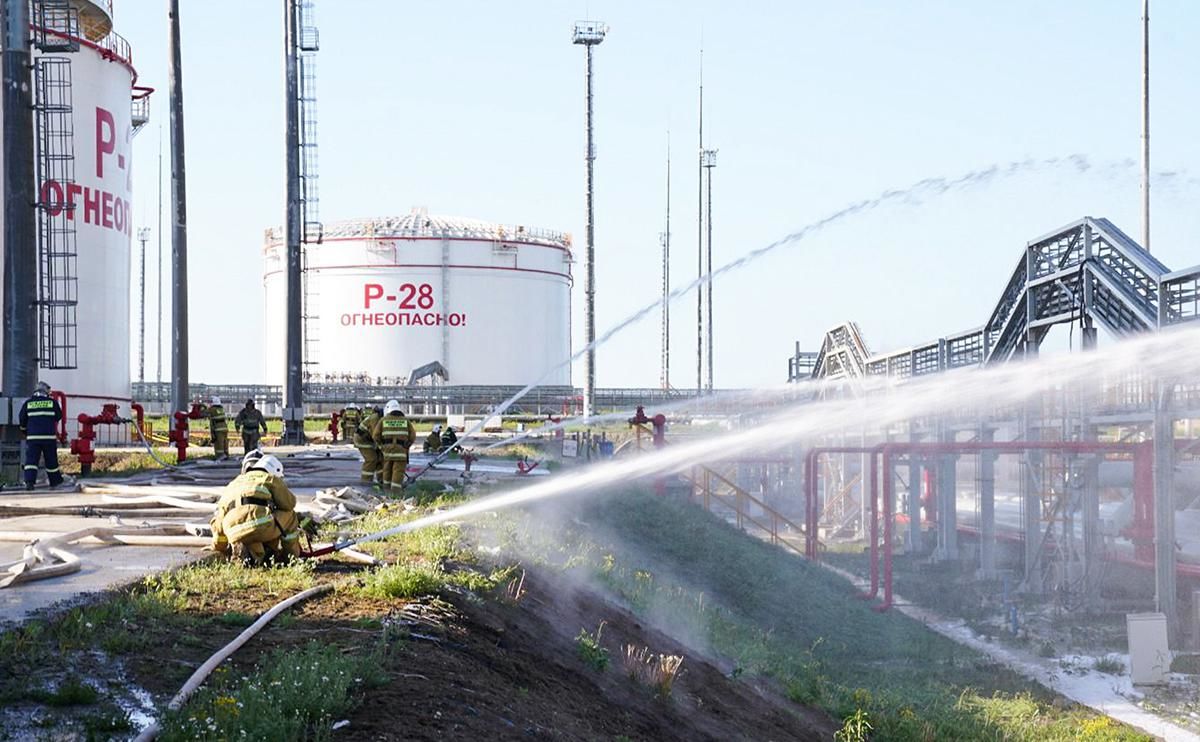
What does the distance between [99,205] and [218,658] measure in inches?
1347

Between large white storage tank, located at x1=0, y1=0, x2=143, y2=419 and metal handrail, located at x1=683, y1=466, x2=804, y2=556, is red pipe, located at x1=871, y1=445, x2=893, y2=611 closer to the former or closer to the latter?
metal handrail, located at x1=683, y1=466, x2=804, y2=556

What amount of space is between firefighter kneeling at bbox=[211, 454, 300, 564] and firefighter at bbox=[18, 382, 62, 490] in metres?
9.27

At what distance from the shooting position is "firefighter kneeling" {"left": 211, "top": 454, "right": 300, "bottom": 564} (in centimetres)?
1138

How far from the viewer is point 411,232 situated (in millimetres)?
68250

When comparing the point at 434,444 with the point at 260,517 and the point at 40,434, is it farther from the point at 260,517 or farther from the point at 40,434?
the point at 260,517

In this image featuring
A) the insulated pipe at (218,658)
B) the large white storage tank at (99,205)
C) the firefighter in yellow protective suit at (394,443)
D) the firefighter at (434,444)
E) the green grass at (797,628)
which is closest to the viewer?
the insulated pipe at (218,658)

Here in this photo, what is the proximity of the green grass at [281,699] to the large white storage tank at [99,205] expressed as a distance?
31.3 metres

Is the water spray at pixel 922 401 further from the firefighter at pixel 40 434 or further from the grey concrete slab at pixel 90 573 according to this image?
the firefighter at pixel 40 434

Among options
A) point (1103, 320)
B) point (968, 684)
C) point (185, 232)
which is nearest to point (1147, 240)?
point (1103, 320)

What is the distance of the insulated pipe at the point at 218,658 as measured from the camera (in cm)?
626

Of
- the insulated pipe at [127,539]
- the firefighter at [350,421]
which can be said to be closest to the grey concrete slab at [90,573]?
the insulated pipe at [127,539]

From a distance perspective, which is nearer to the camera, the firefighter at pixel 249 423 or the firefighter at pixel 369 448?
the firefighter at pixel 369 448

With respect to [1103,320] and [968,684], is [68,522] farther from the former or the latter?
[1103,320]

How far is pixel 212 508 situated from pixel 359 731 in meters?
9.19
